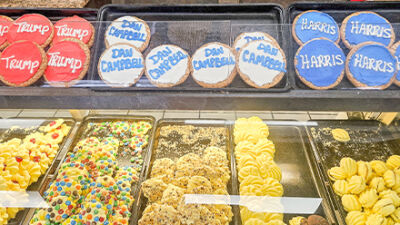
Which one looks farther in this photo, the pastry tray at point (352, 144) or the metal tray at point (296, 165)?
the pastry tray at point (352, 144)

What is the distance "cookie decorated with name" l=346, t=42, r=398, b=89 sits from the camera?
64.1 inches

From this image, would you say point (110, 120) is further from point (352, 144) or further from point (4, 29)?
point (352, 144)

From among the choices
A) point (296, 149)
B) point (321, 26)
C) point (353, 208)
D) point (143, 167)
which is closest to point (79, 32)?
point (143, 167)

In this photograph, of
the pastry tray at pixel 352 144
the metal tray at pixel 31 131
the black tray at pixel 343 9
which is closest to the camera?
the black tray at pixel 343 9

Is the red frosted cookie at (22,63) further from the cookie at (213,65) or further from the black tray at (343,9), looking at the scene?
the black tray at (343,9)

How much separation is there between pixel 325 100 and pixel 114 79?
113 cm

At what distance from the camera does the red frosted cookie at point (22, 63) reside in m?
1.64

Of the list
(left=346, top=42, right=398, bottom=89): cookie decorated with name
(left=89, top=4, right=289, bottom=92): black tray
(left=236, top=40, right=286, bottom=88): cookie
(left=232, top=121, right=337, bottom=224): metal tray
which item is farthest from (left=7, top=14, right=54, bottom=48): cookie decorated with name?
(left=346, top=42, right=398, bottom=89): cookie decorated with name

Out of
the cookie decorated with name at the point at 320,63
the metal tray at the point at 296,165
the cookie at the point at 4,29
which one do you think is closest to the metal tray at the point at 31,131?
the cookie at the point at 4,29


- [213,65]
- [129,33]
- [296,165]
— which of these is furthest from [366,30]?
[129,33]

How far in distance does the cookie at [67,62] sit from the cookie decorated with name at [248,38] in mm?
880

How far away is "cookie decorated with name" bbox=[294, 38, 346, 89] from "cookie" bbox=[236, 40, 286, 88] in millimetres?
107

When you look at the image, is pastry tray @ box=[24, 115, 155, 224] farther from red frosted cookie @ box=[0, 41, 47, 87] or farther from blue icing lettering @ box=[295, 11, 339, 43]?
blue icing lettering @ box=[295, 11, 339, 43]

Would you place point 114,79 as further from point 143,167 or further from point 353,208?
point 353,208
